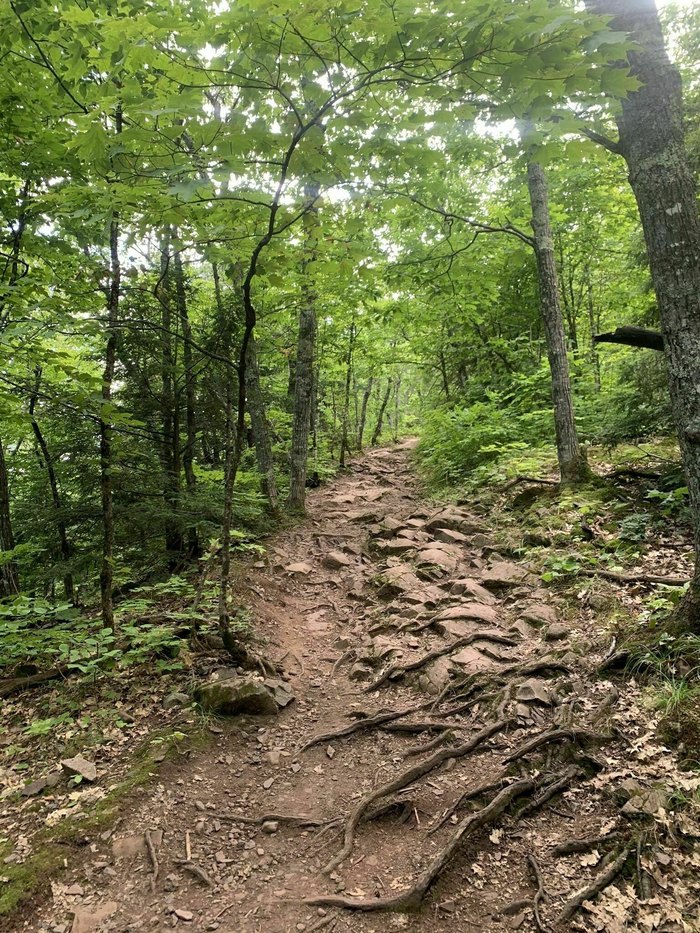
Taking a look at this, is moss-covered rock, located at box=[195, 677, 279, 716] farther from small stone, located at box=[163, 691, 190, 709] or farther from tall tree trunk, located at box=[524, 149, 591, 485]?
tall tree trunk, located at box=[524, 149, 591, 485]

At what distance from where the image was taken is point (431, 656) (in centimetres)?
584

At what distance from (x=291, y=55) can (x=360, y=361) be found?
1625 centimetres

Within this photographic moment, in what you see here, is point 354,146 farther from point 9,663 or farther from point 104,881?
point 9,663

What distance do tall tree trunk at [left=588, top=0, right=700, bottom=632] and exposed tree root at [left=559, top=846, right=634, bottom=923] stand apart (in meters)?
2.00

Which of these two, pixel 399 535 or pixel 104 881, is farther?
pixel 399 535

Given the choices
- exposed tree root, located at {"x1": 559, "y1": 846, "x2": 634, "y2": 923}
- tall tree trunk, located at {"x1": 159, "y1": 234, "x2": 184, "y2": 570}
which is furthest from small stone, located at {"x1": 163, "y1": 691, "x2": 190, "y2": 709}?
exposed tree root, located at {"x1": 559, "y1": 846, "x2": 634, "y2": 923}

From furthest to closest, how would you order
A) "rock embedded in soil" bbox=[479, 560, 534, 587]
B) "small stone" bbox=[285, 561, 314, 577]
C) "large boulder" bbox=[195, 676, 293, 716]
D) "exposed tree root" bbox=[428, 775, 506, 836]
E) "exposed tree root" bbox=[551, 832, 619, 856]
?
"small stone" bbox=[285, 561, 314, 577], "rock embedded in soil" bbox=[479, 560, 534, 587], "large boulder" bbox=[195, 676, 293, 716], "exposed tree root" bbox=[428, 775, 506, 836], "exposed tree root" bbox=[551, 832, 619, 856]

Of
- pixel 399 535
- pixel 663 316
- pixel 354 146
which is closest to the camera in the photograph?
pixel 354 146

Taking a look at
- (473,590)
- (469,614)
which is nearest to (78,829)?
(469,614)

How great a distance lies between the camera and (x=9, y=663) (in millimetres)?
5711

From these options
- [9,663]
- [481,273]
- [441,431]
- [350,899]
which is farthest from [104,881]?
[441,431]

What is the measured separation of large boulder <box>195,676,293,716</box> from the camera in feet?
17.0

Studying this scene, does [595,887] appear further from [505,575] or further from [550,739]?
[505,575]

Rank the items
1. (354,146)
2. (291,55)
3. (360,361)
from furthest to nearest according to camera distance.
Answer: (360,361) → (354,146) → (291,55)
